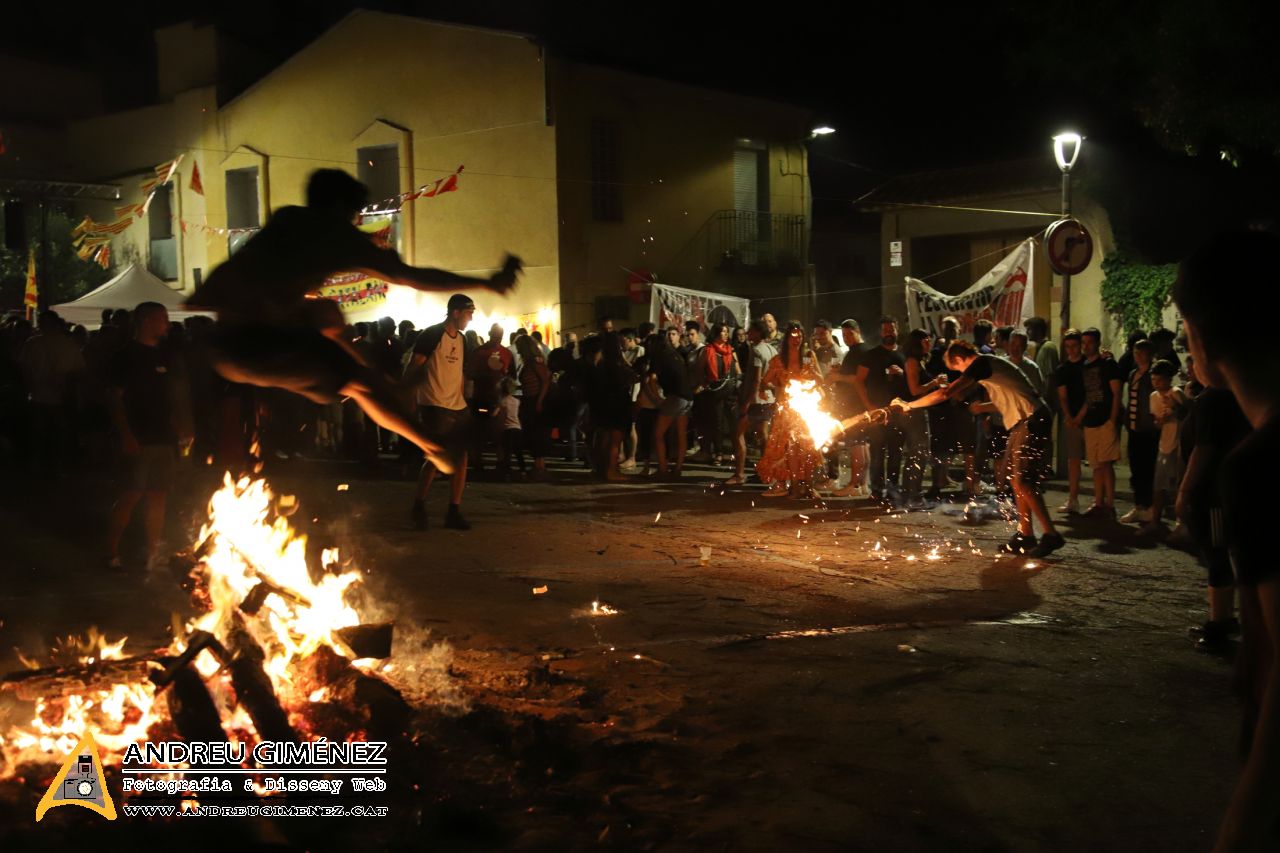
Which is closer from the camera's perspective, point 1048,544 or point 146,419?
point 146,419

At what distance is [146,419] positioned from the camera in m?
8.33

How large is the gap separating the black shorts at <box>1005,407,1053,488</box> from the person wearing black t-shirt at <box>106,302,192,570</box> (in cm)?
630

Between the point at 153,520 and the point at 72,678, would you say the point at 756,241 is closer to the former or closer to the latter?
the point at 153,520

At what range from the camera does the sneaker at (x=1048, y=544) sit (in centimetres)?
898

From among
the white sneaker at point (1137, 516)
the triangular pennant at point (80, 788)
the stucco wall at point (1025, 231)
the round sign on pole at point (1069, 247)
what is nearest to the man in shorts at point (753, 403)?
the round sign on pole at point (1069, 247)

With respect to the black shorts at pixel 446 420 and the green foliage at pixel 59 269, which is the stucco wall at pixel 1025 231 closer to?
the black shorts at pixel 446 420

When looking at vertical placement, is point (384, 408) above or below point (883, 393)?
below

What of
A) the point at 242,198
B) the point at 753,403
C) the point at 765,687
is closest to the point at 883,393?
the point at 753,403

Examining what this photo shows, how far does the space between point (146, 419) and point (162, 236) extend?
24124 mm

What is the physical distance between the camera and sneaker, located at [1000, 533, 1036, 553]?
9.23 meters

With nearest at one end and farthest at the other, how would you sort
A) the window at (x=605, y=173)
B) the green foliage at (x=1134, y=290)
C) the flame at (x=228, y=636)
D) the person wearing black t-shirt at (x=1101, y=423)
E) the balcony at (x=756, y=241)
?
the flame at (x=228, y=636)
the person wearing black t-shirt at (x=1101, y=423)
the green foliage at (x=1134, y=290)
the window at (x=605, y=173)
the balcony at (x=756, y=241)

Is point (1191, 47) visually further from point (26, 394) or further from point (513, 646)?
point (26, 394)

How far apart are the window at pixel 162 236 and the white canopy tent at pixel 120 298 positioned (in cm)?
871

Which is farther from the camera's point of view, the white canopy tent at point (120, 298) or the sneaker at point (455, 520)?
the white canopy tent at point (120, 298)
